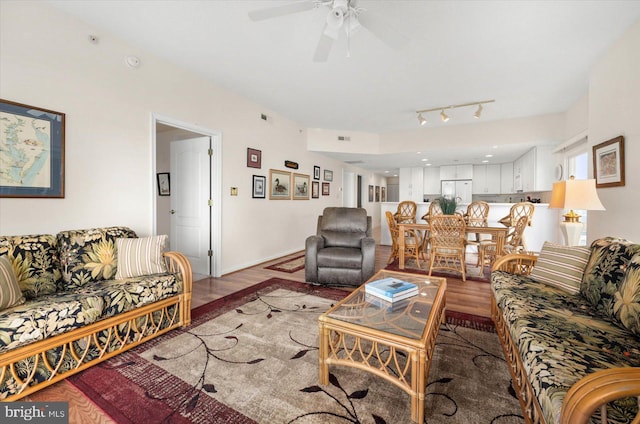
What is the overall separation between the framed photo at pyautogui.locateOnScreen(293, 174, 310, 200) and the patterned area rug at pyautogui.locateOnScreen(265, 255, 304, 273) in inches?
56.1

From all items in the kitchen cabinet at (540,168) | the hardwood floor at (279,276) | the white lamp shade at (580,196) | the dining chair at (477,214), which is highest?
the kitchen cabinet at (540,168)

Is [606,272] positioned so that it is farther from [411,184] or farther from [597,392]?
[411,184]

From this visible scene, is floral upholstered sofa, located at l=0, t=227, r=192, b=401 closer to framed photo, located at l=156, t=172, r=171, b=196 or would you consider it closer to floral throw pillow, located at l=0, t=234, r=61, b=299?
floral throw pillow, located at l=0, t=234, r=61, b=299

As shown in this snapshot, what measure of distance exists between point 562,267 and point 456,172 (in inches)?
260

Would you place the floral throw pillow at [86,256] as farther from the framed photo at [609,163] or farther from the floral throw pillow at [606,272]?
the framed photo at [609,163]

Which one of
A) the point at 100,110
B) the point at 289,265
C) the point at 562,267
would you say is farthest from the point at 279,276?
the point at 562,267

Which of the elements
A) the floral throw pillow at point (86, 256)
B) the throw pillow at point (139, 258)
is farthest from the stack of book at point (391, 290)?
the floral throw pillow at point (86, 256)

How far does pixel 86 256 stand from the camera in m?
2.08

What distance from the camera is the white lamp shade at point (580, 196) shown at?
2346 millimetres

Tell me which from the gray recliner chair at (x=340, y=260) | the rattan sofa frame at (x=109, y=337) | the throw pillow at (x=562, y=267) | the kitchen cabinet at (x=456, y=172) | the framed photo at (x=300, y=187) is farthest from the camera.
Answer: the kitchen cabinet at (x=456, y=172)

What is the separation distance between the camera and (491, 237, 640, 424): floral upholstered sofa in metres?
0.76

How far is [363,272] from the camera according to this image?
127 inches

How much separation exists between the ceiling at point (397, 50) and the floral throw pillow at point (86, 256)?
1889 millimetres

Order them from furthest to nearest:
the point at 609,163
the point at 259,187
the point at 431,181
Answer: the point at 431,181 < the point at 259,187 < the point at 609,163
